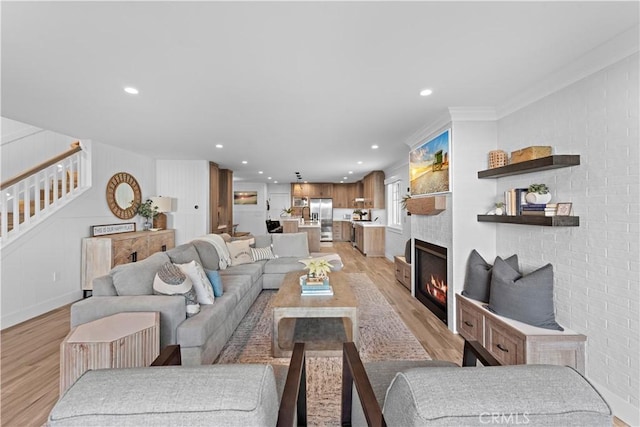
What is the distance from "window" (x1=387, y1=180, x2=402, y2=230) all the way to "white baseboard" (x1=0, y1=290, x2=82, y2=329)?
6.44 metres

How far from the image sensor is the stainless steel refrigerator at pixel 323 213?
33.9 feet

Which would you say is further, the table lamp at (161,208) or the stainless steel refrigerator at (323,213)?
the stainless steel refrigerator at (323,213)

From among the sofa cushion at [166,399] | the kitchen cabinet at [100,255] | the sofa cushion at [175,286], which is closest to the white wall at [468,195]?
the sofa cushion at [175,286]

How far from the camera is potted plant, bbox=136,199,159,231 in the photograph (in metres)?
5.31

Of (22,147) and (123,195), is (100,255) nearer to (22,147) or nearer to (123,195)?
(123,195)

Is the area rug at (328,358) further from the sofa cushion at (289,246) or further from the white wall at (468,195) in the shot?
the sofa cushion at (289,246)

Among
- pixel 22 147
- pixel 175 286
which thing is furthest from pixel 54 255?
pixel 175 286

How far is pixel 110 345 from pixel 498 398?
2.00 m

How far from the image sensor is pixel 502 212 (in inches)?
109

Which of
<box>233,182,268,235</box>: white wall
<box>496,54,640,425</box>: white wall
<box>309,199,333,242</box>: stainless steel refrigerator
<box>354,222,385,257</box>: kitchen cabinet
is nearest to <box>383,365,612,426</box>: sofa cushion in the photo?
<box>496,54,640,425</box>: white wall

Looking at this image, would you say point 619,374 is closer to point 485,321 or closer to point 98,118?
point 485,321

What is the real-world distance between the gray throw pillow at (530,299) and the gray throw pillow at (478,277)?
0.35 m

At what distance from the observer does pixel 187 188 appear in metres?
5.92

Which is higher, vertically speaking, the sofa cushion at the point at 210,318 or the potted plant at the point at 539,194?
the potted plant at the point at 539,194
